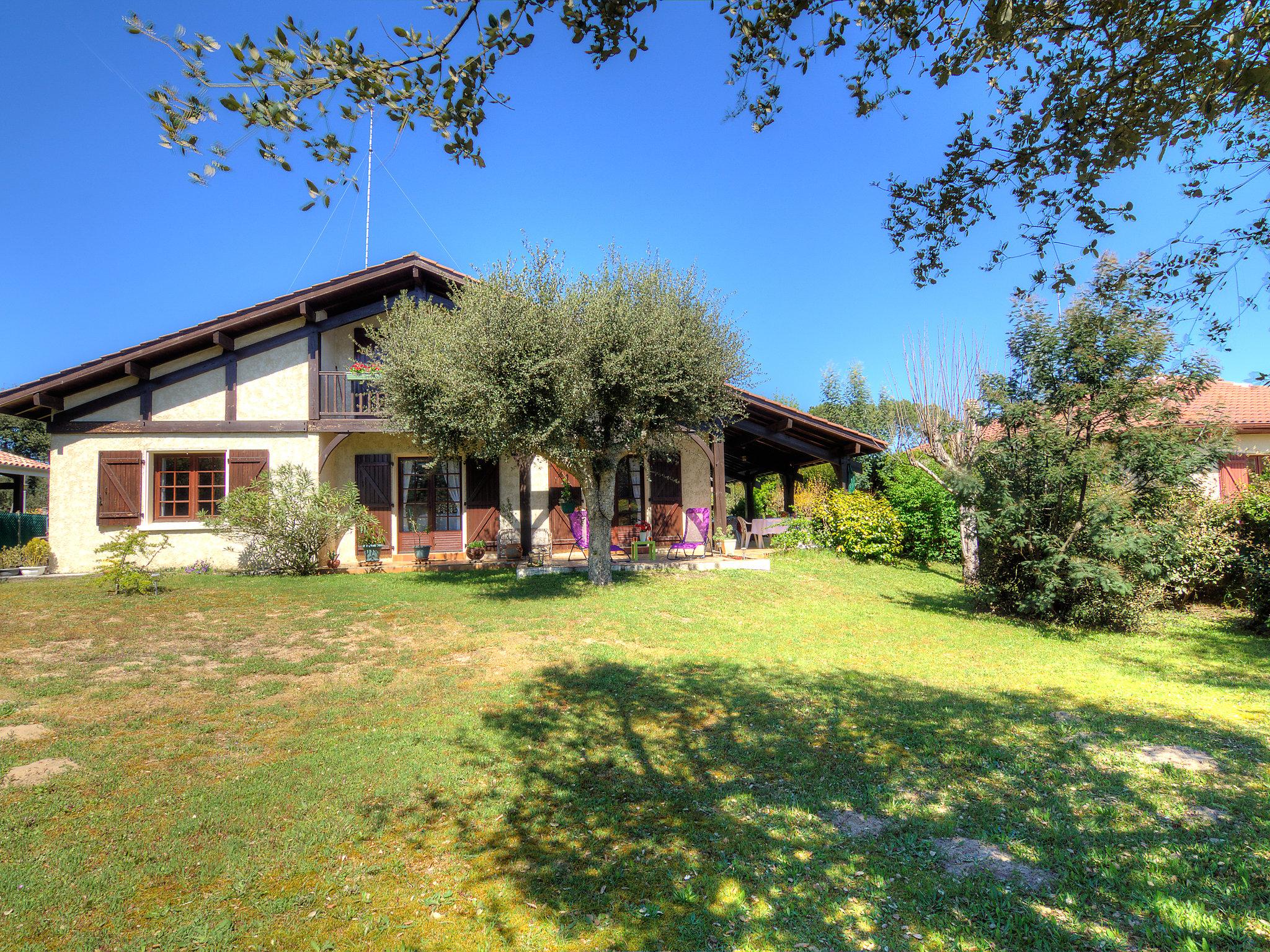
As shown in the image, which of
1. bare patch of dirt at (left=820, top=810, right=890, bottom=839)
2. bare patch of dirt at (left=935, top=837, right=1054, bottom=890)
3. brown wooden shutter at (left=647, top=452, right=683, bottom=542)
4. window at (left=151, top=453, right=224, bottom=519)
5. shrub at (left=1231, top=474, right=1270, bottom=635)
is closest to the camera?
bare patch of dirt at (left=935, top=837, right=1054, bottom=890)

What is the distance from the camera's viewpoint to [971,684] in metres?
6.14

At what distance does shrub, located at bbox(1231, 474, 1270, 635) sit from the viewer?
8.48 meters

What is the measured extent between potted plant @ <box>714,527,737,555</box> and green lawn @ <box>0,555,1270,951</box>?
684cm

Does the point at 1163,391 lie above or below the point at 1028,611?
above

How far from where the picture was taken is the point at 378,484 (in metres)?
14.3

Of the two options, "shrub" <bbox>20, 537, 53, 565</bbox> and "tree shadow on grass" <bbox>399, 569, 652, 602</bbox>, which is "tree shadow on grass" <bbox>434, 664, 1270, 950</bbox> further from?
"shrub" <bbox>20, 537, 53, 565</bbox>

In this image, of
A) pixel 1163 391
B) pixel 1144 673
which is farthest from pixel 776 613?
pixel 1163 391

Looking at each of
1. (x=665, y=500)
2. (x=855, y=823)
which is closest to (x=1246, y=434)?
(x=665, y=500)

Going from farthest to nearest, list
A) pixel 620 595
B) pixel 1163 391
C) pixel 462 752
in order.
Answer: pixel 620 595, pixel 1163 391, pixel 462 752

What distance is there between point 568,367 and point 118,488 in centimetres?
999

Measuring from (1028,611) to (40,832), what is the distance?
10626 mm

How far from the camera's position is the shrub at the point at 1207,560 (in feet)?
30.2

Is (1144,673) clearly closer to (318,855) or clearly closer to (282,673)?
(318,855)

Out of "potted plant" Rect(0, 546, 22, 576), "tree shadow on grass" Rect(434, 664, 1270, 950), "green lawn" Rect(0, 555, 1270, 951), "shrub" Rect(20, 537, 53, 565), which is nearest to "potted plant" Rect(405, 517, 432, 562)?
"green lawn" Rect(0, 555, 1270, 951)
